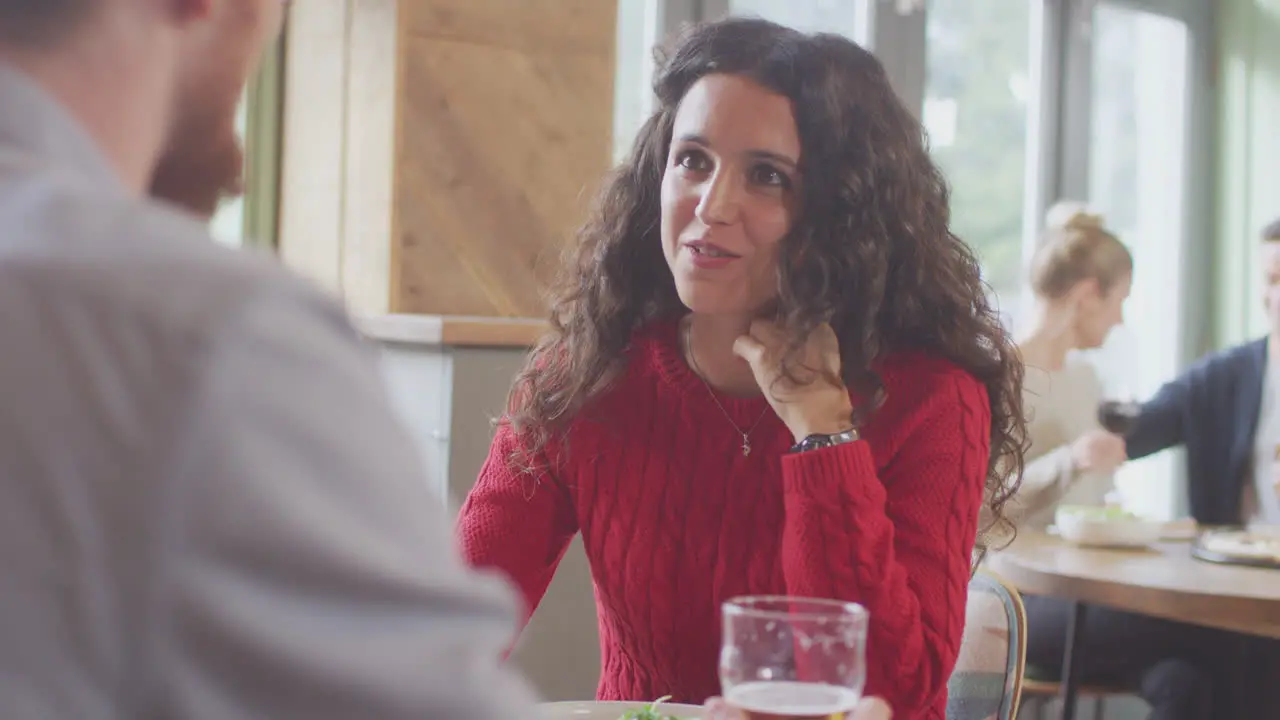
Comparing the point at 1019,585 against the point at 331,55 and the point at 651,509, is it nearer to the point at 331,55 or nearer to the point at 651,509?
the point at 651,509

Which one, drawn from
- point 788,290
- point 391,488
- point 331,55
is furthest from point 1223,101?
point 391,488

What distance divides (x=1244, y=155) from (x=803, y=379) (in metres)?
4.07

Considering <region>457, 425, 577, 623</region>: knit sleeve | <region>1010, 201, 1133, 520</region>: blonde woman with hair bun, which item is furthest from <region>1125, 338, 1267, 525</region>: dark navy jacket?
<region>457, 425, 577, 623</region>: knit sleeve

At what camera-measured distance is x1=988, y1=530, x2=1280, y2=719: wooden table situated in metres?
2.21

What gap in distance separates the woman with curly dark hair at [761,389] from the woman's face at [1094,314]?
1826 mm

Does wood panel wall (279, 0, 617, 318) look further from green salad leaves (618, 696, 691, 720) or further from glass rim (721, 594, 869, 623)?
glass rim (721, 594, 869, 623)

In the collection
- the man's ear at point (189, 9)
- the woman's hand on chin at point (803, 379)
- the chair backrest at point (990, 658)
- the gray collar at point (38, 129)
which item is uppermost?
the man's ear at point (189, 9)

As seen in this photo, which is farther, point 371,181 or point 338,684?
point 371,181

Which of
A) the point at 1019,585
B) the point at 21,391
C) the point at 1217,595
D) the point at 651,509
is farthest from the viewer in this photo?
the point at 1019,585

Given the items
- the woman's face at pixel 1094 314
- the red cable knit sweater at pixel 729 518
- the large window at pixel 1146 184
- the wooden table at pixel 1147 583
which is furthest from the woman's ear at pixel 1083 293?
the red cable knit sweater at pixel 729 518

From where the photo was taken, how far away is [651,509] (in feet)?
5.12

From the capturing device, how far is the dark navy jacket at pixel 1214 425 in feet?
10.9

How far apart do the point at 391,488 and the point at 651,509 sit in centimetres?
112

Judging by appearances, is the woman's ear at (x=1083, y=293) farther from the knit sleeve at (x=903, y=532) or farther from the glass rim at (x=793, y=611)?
the glass rim at (x=793, y=611)
